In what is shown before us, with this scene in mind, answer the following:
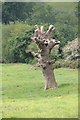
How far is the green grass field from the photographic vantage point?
58.1ft

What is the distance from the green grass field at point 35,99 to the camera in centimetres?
1771

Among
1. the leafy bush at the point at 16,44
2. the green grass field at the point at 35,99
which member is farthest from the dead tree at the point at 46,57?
the leafy bush at the point at 16,44

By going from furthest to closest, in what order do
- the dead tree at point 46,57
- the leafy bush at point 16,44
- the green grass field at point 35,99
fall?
the leafy bush at point 16,44 < the dead tree at point 46,57 < the green grass field at point 35,99

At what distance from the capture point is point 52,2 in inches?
4291

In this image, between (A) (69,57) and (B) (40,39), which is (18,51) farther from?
(B) (40,39)

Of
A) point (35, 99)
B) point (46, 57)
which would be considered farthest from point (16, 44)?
point (35, 99)

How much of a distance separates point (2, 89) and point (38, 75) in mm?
8470

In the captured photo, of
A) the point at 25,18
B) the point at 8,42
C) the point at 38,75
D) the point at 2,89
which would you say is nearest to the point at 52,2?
the point at 25,18

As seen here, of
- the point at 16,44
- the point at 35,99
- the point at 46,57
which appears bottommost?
the point at 16,44

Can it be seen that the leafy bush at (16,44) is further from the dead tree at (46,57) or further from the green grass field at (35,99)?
the dead tree at (46,57)

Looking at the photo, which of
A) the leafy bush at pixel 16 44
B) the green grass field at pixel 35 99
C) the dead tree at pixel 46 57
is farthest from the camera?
the leafy bush at pixel 16 44

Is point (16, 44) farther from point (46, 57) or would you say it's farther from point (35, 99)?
point (35, 99)

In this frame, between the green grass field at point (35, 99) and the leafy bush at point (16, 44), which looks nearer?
the green grass field at point (35, 99)

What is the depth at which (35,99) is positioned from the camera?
2295cm
